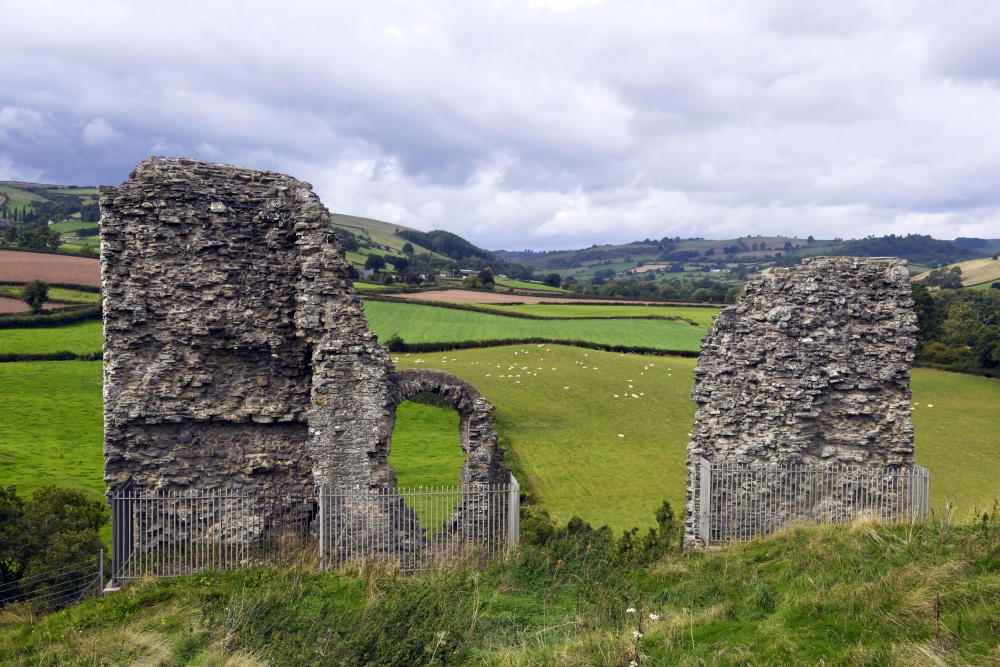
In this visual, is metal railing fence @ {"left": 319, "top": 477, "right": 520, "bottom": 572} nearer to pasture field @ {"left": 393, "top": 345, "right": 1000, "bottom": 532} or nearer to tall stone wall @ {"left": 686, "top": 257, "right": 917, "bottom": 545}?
tall stone wall @ {"left": 686, "top": 257, "right": 917, "bottom": 545}

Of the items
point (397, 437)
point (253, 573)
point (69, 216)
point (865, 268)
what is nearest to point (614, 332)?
point (397, 437)

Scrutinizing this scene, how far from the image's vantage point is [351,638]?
23.3 feet

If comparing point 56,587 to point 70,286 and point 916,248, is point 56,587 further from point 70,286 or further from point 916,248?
point 916,248

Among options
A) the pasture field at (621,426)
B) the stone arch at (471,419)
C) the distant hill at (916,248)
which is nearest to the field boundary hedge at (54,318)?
the pasture field at (621,426)

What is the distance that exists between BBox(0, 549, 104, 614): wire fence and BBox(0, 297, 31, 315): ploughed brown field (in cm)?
3788

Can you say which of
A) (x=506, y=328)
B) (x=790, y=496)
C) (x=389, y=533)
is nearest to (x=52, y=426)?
(x=389, y=533)

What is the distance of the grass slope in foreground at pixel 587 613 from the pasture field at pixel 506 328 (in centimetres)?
3919

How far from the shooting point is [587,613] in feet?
26.4

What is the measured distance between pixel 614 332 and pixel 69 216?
8692 cm

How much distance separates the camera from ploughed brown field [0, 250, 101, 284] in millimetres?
47219

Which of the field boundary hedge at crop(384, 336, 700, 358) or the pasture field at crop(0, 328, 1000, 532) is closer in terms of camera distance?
the pasture field at crop(0, 328, 1000, 532)

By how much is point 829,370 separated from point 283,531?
10.5 m

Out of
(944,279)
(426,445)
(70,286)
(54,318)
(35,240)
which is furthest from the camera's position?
(944,279)

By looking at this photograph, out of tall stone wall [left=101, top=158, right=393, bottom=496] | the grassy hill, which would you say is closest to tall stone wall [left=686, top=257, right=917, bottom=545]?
tall stone wall [left=101, top=158, right=393, bottom=496]
